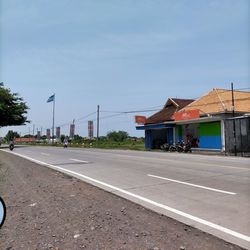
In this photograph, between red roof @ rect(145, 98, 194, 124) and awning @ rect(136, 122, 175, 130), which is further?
red roof @ rect(145, 98, 194, 124)

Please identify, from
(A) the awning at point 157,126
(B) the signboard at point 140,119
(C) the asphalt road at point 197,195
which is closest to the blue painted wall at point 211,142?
(A) the awning at point 157,126

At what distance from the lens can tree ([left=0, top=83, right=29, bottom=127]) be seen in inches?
2422

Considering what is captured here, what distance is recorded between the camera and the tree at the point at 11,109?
202 feet

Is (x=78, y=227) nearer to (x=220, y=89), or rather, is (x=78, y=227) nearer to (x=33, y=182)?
(x=33, y=182)

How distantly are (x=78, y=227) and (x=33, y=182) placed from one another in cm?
685

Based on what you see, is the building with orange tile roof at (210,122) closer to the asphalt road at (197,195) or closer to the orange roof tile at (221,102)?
the orange roof tile at (221,102)

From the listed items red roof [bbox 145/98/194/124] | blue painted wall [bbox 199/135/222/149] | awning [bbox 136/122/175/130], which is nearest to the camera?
blue painted wall [bbox 199/135/222/149]

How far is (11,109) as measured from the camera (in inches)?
2495

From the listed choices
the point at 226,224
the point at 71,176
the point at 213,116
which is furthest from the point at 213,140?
the point at 226,224

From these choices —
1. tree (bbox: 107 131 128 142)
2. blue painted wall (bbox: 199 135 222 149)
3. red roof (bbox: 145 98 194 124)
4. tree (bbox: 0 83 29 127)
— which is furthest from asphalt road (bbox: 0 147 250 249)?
tree (bbox: 107 131 128 142)

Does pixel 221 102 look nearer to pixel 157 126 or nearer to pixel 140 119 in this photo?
pixel 157 126

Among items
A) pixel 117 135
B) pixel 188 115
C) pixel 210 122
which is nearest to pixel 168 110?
pixel 188 115

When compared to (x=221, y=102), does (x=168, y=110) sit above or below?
above

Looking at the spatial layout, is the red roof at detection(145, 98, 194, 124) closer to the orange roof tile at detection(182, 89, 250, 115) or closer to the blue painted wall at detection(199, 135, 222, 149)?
the orange roof tile at detection(182, 89, 250, 115)
